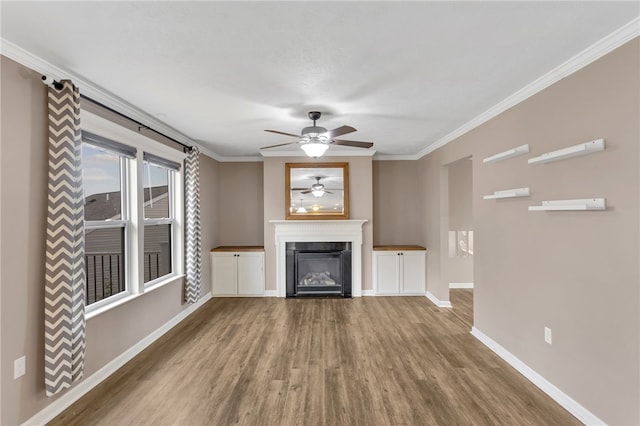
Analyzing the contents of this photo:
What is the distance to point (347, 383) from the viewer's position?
265 centimetres

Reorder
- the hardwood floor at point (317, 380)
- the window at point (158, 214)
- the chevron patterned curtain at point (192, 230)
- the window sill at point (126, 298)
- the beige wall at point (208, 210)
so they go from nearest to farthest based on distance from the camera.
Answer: the hardwood floor at point (317, 380)
the window sill at point (126, 298)
the window at point (158, 214)
the chevron patterned curtain at point (192, 230)
the beige wall at point (208, 210)

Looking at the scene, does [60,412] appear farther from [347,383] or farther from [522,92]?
[522,92]

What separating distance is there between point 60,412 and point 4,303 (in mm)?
1002

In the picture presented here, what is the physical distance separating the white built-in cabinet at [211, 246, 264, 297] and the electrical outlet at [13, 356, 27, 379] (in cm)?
336

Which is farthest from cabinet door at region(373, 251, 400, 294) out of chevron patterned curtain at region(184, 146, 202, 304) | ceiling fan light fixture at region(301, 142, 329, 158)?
chevron patterned curtain at region(184, 146, 202, 304)

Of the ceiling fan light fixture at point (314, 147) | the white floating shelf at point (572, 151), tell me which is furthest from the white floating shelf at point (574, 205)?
the ceiling fan light fixture at point (314, 147)

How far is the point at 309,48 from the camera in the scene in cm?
202

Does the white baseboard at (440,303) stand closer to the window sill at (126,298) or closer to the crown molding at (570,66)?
the crown molding at (570,66)

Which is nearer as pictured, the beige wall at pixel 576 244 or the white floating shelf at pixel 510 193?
the beige wall at pixel 576 244

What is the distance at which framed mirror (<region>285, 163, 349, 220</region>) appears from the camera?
17.9ft

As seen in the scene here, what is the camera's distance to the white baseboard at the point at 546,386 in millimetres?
2127

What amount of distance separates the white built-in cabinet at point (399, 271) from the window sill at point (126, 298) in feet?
10.7

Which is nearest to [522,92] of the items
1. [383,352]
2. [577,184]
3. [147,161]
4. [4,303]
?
[577,184]

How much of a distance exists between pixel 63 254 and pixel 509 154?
389cm
